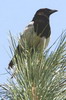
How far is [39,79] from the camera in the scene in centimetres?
133

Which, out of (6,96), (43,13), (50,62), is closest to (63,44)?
(50,62)

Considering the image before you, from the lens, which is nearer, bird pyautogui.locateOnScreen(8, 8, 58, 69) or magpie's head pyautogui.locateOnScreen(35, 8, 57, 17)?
bird pyautogui.locateOnScreen(8, 8, 58, 69)

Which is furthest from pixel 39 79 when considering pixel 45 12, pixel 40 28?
pixel 45 12

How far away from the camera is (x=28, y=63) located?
1.42 metres

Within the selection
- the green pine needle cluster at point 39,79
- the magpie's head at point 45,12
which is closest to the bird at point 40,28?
the magpie's head at point 45,12

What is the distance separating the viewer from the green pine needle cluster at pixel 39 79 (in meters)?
1.25

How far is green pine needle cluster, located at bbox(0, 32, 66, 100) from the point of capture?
1248mm

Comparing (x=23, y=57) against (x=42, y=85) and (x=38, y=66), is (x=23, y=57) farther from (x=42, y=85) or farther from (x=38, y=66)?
(x=42, y=85)

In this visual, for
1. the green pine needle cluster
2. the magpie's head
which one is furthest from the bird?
the green pine needle cluster

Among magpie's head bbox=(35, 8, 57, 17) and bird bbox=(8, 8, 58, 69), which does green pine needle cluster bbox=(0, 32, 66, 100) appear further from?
magpie's head bbox=(35, 8, 57, 17)

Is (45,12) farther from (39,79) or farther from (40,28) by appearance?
(39,79)

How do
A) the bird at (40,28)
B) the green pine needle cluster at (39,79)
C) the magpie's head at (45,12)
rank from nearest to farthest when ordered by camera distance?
the green pine needle cluster at (39,79) → the bird at (40,28) → the magpie's head at (45,12)

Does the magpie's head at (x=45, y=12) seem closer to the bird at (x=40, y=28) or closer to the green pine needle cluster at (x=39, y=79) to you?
the bird at (x=40, y=28)

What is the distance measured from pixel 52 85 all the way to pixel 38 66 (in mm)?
122
